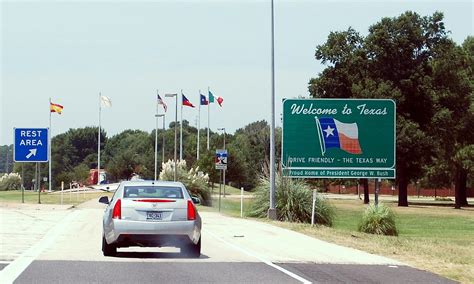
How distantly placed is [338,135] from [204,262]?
2045cm

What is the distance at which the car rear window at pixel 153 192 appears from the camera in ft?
57.2

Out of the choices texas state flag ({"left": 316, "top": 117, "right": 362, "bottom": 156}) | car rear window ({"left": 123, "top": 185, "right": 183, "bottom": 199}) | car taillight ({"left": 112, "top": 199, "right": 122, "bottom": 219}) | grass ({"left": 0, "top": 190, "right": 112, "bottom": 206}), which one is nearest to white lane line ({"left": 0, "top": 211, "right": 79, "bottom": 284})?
car taillight ({"left": 112, "top": 199, "right": 122, "bottom": 219})

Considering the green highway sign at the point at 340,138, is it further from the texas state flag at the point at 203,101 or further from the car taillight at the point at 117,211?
the texas state flag at the point at 203,101

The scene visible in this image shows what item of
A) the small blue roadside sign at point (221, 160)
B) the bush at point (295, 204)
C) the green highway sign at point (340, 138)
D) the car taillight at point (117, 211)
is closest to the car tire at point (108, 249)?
the car taillight at point (117, 211)

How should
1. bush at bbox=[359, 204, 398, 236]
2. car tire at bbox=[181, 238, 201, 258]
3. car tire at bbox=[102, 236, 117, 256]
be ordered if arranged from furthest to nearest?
bush at bbox=[359, 204, 398, 236]
car tire at bbox=[181, 238, 201, 258]
car tire at bbox=[102, 236, 117, 256]

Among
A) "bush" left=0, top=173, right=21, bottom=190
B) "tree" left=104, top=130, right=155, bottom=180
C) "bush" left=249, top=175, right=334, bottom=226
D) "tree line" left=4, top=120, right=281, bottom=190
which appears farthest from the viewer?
"tree" left=104, top=130, right=155, bottom=180

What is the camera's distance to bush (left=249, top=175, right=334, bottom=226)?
3362 cm

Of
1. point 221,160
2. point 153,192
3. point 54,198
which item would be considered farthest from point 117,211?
point 54,198

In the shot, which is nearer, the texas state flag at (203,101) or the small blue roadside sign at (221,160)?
the small blue roadside sign at (221,160)

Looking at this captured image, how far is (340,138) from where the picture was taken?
36.3m

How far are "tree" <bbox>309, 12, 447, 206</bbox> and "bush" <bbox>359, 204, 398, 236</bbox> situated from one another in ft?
120

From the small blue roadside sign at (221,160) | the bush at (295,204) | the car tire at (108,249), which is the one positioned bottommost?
the car tire at (108,249)

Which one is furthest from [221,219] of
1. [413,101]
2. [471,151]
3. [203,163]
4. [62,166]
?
[62,166]

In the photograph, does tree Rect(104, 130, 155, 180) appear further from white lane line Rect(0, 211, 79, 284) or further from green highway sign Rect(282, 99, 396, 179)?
white lane line Rect(0, 211, 79, 284)
